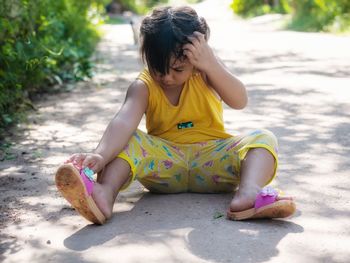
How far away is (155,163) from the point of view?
2.54 meters

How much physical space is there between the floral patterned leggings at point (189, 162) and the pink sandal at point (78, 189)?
29 cm

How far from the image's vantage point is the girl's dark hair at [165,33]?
7.95ft

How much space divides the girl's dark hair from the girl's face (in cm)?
2

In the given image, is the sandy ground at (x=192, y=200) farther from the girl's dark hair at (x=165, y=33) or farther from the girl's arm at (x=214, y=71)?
the girl's dark hair at (x=165, y=33)

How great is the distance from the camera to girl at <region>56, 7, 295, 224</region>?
2271 mm

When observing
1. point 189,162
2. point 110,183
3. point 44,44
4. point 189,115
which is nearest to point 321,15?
point 44,44

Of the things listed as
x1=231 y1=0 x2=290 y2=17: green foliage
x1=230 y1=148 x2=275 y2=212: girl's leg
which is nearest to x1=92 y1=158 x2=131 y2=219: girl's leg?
x1=230 y1=148 x2=275 y2=212: girl's leg

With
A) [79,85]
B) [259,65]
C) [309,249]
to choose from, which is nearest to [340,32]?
[259,65]

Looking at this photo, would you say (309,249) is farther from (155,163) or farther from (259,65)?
(259,65)

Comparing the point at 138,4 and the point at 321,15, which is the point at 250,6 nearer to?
the point at 321,15

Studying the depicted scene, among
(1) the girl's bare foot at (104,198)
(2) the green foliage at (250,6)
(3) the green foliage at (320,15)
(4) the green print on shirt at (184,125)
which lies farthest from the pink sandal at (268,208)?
(2) the green foliage at (250,6)

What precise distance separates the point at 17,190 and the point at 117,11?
2077 cm

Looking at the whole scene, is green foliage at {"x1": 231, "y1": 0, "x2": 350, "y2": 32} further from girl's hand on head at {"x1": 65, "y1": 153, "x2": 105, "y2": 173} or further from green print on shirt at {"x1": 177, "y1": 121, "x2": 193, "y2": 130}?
girl's hand on head at {"x1": 65, "y1": 153, "x2": 105, "y2": 173}

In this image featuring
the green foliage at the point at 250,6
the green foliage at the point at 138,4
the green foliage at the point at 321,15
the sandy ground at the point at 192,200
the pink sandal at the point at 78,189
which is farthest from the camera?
the green foliage at the point at 138,4
